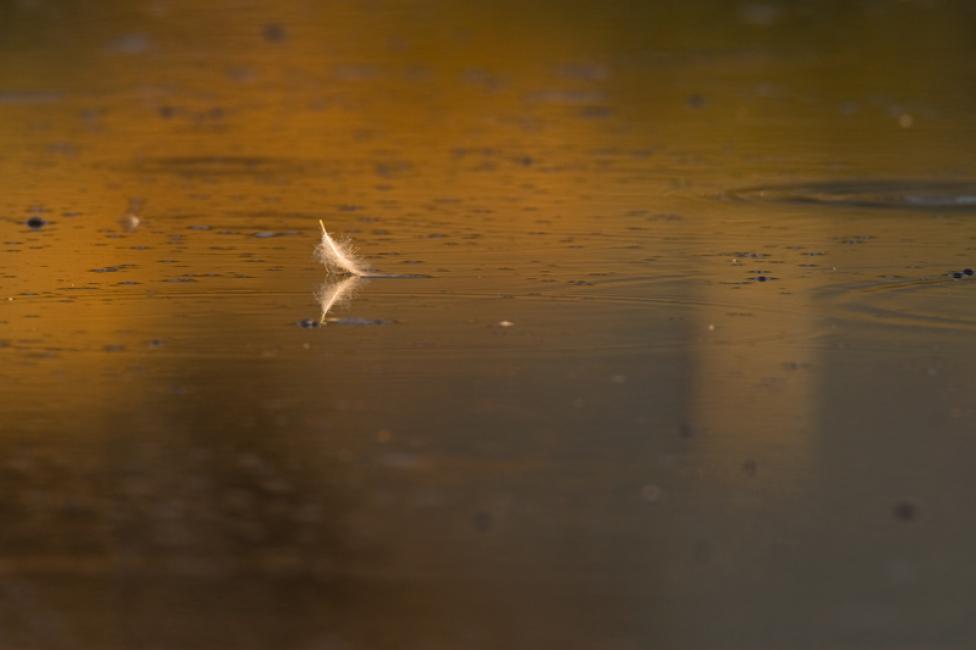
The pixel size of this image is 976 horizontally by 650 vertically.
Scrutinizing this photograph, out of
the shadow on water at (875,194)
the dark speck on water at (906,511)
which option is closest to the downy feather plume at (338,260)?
the shadow on water at (875,194)

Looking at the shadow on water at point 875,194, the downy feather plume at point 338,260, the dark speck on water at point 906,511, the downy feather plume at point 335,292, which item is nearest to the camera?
the dark speck on water at point 906,511

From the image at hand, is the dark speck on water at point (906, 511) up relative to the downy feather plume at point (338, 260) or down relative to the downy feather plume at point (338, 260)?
down

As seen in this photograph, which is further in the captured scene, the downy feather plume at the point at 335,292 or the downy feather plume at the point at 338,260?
the downy feather plume at the point at 338,260

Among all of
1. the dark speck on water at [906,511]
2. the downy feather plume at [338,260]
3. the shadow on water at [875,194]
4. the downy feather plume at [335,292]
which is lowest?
the dark speck on water at [906,511]

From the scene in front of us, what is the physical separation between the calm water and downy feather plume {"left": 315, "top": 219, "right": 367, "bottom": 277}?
111 millimetres

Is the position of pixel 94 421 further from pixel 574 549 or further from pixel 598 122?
pixel 598 122

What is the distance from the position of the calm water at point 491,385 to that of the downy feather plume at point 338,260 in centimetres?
11

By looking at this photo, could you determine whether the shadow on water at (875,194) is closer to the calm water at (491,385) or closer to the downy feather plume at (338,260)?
the calm water at (491,385)

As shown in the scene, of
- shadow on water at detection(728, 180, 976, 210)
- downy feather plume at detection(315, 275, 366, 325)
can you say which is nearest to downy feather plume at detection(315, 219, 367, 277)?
downy feather plume at detection(315, 275, 366, 325)

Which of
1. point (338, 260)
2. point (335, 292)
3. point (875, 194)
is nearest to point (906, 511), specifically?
point (335, 292)

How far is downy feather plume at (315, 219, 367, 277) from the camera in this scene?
7027 mm

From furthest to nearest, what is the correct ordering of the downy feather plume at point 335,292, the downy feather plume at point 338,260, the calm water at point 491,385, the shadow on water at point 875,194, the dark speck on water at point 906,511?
the shadow on water at point 875,194 → the downy feather plume at point 338,260 → the downy feather plume at point 335,292 → the dark speck on water at point 906,511 → the calm water at point 491,385

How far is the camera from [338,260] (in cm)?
710

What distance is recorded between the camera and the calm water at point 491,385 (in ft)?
12.1
